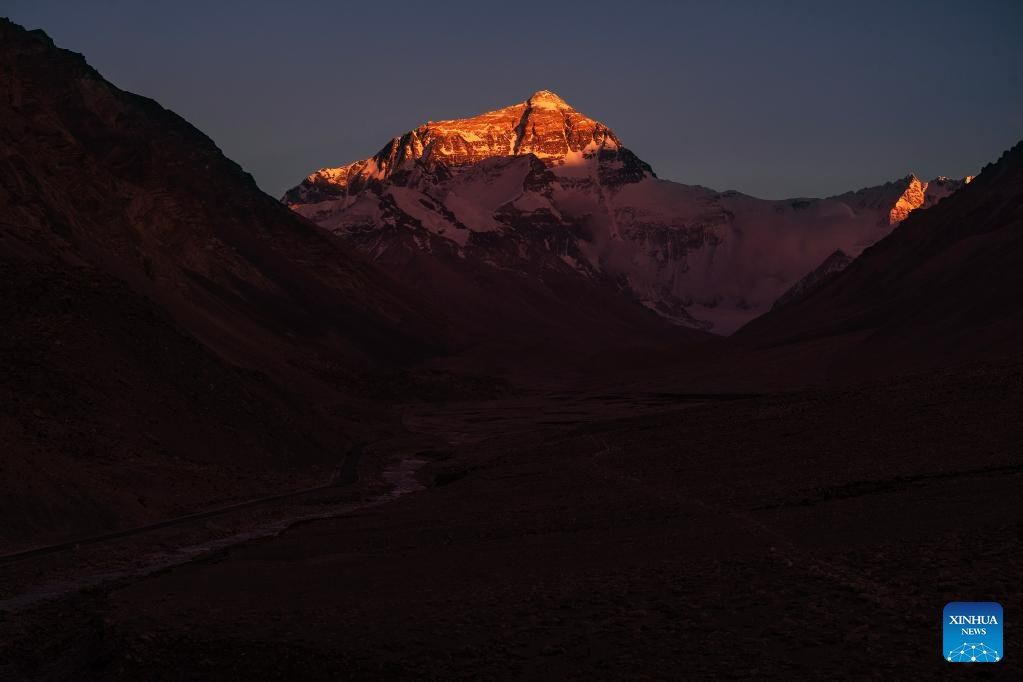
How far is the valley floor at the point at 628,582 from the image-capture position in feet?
63.2

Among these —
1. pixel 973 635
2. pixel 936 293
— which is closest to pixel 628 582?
pixel 973 635

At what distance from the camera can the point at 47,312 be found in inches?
2287

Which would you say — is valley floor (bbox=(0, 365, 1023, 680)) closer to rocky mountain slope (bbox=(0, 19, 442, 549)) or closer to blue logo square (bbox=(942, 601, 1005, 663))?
blue logo square (bbox=(942, 601, 1005, 663))

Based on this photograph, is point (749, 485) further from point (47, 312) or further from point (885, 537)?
point (47, 312)

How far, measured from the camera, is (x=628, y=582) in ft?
78.1

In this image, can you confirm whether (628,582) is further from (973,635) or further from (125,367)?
(125,367)

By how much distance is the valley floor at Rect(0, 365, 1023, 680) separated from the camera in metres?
19.2

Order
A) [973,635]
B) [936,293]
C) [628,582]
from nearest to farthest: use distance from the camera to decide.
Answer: [973,635]
[628,582]
[936,293]

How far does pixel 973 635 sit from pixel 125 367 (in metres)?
48.1

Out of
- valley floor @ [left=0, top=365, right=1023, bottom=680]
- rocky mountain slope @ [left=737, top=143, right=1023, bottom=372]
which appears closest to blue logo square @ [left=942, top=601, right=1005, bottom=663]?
valley floor @ [left=0, top=365, right=1023, bottom=680]

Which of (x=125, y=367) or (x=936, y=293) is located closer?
(x=125, y=367)

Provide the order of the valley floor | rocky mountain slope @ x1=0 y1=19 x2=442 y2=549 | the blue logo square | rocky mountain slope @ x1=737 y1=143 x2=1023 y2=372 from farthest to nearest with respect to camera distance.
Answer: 1. rocky mountain slope @ x1=737 y1=143 x2=1023 y2=372
2. rocky mountain slope @ x1=0 y1=19 x2=442 y2=549
3. the valley floor
4. the blue logo square

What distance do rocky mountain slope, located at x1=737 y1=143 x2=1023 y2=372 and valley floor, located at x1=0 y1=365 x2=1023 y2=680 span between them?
1918 inches

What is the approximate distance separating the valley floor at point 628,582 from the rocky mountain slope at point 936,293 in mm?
48709
